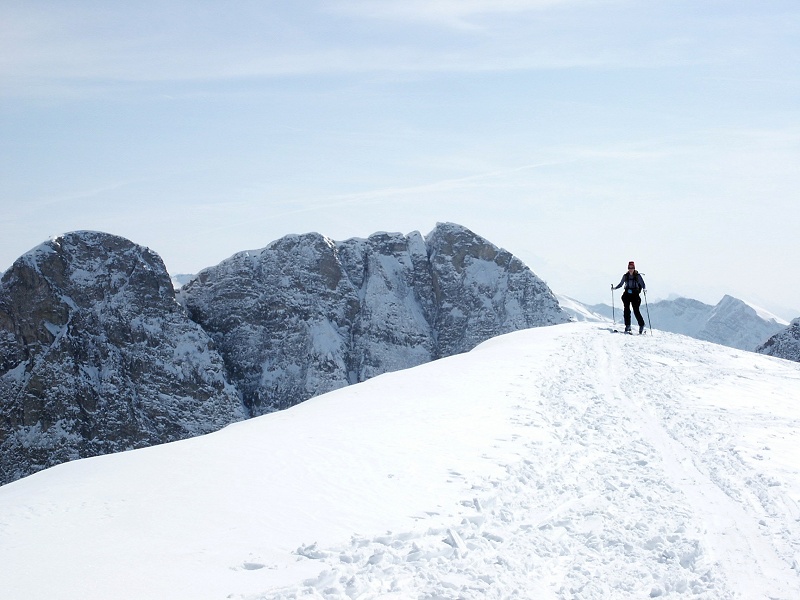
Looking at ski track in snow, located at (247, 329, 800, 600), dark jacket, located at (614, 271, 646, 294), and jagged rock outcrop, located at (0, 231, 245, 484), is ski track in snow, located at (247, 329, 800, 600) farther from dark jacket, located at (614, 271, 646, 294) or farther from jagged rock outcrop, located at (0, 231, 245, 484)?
jagged rock outcrop, located at (0, 231, 245, 484)

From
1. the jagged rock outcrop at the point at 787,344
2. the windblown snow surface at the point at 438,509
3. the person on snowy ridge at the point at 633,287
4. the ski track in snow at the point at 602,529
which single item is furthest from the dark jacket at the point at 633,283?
the jagged rock outcrop at the point at 787,344

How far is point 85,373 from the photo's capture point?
190m

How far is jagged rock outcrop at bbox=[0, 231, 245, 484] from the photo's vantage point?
181250mm

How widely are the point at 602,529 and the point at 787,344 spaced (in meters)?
154

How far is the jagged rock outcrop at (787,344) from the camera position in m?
138

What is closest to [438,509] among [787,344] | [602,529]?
[602,529]

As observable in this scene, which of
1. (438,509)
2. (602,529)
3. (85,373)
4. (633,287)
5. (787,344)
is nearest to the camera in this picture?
(602,529)

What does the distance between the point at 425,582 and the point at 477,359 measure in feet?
65.8

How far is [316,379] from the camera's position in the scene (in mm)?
198000

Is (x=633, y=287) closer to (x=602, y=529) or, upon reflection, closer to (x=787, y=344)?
(x=602, y=529)

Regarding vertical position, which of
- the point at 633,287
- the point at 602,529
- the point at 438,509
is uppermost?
the point at 633,287

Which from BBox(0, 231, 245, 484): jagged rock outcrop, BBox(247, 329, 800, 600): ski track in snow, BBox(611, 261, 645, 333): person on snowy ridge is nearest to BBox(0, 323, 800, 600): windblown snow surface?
BBox(247, 329, 800, 600): ski track in snow

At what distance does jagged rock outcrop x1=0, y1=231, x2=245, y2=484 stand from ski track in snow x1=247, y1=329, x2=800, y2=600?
181824 mm

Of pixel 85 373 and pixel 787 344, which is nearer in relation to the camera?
pixel 787 344
